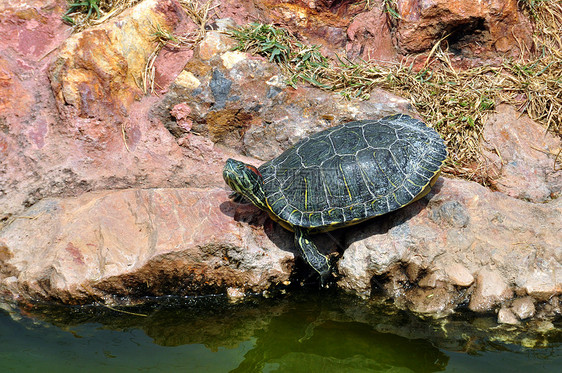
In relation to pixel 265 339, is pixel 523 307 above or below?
above

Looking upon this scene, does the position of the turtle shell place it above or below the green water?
above

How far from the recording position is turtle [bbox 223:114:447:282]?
3.58m

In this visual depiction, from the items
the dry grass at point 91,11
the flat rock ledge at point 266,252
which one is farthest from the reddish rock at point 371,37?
the dry grass at point 91,11

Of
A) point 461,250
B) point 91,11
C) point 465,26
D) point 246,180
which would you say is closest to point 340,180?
point 246,180

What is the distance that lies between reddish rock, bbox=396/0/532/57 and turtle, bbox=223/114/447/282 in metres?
1.84

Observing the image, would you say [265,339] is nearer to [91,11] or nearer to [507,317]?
[507,317]

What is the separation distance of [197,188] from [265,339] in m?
1.45

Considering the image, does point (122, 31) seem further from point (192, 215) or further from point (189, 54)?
point (192, 215)

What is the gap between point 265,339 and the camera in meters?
3.35

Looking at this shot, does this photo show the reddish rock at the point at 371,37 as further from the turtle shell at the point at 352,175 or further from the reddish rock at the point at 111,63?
the reddish rock at the point at 111,63

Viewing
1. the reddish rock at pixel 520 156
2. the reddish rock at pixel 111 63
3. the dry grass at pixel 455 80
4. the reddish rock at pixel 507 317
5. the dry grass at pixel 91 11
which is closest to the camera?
the reddish rock at pixel 507 317

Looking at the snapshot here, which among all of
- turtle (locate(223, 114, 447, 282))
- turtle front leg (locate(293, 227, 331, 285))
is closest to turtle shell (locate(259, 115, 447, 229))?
turtle (locate(223, 114, 447, 282))

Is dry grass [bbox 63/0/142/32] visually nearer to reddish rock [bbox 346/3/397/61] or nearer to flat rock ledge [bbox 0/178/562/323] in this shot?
flat rock ledge [bbox 0/178/562/323]

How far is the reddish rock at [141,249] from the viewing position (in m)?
3.57
